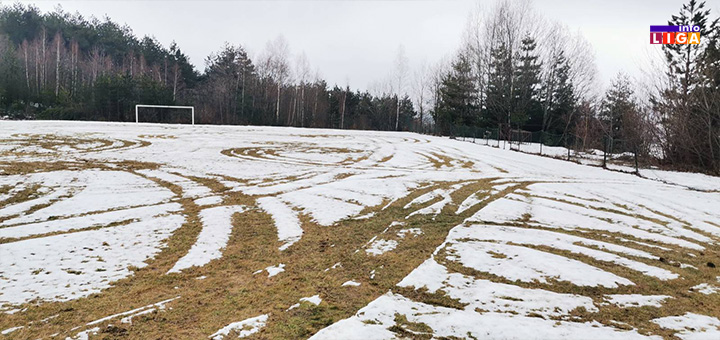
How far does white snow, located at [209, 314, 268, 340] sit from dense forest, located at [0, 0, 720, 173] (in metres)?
16.0

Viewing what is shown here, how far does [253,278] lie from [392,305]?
1293mm

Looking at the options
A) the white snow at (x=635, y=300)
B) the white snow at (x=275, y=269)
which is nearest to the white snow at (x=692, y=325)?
the white snow at (x=635, y=300)

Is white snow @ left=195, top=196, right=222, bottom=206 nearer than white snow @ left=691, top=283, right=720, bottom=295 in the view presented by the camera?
No

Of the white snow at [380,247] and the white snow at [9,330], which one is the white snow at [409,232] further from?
the white snow at [9,330]

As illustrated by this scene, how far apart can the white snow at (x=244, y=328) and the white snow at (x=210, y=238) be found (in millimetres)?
1276

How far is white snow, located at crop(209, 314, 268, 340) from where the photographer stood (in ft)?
7.73

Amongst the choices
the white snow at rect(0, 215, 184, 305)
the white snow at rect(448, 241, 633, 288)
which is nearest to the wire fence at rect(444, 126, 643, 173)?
the white snow at rect(448, 241, 633, 288)

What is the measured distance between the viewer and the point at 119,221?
4.90 m

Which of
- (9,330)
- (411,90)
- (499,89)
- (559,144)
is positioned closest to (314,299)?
(9,330)

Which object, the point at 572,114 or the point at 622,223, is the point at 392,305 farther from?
the point at 572,114

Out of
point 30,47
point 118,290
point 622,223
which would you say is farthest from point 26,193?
point 30,47

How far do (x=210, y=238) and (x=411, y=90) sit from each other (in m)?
50.6

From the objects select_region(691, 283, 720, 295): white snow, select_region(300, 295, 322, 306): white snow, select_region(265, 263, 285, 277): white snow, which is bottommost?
select_region(265, 263, 285, 277): white snow

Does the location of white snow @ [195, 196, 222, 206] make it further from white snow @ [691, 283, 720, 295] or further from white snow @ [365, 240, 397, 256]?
white snow @ [691, 283, 720, 295]
